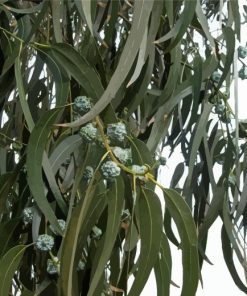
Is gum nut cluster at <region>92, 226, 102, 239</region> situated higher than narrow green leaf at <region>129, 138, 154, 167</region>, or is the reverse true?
narrow green leaf at <region>129, 138, 154, 167</region>

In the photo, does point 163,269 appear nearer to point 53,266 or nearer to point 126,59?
point 53,266

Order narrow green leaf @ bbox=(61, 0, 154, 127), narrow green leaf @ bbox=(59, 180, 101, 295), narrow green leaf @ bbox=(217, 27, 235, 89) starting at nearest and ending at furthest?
narrow green leaf @ bbox=(61, 0, 154, 127)
narrow green leaf @ bbox=(59, 180, 101, 295)
narrow green leaf @ bbox=(217, 27, 235, 89)

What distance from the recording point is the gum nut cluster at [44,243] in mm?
865

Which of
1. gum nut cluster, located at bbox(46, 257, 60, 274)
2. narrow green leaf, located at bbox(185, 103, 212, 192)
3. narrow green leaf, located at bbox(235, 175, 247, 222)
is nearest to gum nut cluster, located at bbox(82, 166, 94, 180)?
gum nut cluster, located at bbox(46, 257, 60, 274)

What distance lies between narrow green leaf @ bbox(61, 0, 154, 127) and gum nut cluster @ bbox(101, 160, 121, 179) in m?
0.10

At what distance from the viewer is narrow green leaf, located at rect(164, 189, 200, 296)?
89 centimetres

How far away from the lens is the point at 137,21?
A: 0.74 metres

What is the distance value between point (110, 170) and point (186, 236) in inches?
6.2

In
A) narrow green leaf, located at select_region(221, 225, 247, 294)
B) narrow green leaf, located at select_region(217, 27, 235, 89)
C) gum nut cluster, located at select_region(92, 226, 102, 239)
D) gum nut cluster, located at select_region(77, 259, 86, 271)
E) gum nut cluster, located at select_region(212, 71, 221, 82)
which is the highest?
narrow green leaf, located at select_region(217, 27, 235, 89)

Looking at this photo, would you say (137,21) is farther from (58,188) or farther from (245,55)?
(245,55)

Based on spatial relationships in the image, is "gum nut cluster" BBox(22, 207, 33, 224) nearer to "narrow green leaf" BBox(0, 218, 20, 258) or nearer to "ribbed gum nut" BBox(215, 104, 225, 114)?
"narrow green leaf" BBox(0, 218, 20, 258)

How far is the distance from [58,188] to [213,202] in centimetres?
33

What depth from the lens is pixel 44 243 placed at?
87cm

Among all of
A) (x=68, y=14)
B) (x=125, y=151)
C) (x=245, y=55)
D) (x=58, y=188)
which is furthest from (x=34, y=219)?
(x=245, y=55)
